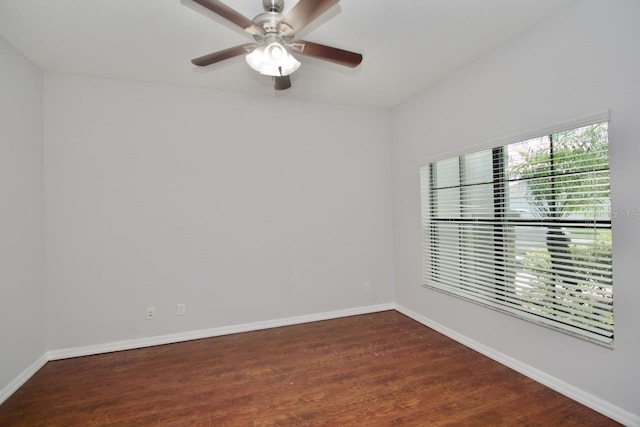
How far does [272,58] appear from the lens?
70.6 inches

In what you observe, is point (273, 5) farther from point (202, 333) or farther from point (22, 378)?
point (22, 378)

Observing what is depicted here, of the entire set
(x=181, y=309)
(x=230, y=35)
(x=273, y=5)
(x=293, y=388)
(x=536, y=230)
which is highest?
(x=230, y=35)

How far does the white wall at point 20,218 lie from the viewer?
2203 mm

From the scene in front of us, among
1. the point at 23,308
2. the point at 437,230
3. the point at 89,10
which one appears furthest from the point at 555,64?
the point at 23,308

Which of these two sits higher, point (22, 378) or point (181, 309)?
point (181, 309)

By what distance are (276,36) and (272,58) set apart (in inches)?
4.9

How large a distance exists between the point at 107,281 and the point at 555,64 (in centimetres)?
420

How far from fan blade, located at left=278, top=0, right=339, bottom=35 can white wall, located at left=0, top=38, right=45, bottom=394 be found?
2266 millimetres

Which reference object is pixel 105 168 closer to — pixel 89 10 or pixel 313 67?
pixel 89 10

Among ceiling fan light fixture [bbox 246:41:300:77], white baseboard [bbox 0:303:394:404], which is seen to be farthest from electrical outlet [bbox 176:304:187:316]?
ceiling fan light fixture [bbox 246:41:300:77]

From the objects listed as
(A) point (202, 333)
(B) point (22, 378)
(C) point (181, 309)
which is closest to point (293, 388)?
(A) point (202, 333)

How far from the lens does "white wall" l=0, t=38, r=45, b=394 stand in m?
2.20

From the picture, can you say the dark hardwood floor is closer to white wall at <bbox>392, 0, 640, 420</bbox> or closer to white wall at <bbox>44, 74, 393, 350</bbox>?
white wall at <bbox>392, 0, 640, 420</bbox>

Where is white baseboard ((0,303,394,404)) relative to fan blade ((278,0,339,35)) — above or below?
below
